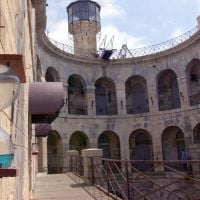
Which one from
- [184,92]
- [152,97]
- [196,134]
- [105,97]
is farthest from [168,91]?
[105,97]

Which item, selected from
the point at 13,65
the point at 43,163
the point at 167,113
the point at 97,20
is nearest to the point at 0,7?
the point at 13,65

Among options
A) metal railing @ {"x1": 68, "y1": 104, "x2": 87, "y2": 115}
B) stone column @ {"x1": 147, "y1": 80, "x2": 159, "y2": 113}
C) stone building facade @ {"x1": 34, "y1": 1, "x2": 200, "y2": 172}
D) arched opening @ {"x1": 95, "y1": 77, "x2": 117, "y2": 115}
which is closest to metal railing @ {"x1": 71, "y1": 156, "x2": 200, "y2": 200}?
stone building facade @ {"x1": 34, "y1": 1, "x2": 200, "y2": 172}

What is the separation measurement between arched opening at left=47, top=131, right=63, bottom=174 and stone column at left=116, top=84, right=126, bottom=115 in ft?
17.4

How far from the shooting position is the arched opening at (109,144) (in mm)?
23219

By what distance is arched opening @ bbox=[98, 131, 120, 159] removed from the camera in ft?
76.2

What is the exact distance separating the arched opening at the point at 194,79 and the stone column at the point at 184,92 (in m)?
0.41

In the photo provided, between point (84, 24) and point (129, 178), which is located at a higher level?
point (84, 24)

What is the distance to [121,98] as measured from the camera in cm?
2292

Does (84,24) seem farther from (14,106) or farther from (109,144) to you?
(14,106)

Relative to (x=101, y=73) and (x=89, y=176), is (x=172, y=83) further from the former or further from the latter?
(x=89, y=176)

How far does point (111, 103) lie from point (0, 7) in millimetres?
21896

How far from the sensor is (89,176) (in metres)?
10.2

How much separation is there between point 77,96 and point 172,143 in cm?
812

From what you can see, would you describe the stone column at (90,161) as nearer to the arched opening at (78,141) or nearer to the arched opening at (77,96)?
the arched opening at (78,141)
